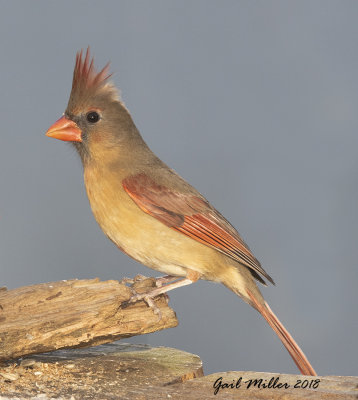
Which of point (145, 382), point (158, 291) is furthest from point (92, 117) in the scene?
point (145, 382)

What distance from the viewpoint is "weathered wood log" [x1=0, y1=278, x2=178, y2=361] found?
321 cm

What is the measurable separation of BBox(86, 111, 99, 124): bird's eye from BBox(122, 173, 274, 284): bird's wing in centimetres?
41

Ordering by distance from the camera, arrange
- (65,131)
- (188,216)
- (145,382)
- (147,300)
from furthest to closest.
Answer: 1. (65,131)
2. (188,216)
3. (147,300)
4. (145,382)

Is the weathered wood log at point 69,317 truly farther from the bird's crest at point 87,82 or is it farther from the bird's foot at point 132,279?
the bird's crest at point 87,82

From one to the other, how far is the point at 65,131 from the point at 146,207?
69 centimetres

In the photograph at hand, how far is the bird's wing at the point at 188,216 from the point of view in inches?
140

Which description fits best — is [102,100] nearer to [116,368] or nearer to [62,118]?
[62,118]

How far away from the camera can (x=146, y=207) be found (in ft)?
11.6

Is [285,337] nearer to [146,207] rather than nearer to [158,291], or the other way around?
[158,291]

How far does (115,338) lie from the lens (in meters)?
3.35

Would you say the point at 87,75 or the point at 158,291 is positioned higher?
the point at 87,75

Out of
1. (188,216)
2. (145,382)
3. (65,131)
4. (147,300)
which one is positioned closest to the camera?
(145,382)

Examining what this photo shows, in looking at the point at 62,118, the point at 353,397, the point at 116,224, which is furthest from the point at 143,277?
the point at 353,397

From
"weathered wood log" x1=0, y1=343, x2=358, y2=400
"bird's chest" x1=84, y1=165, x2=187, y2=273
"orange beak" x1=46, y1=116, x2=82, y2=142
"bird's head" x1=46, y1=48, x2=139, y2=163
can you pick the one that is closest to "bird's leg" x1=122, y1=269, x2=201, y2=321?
"bird's chest" x1=84, y1=165, x2=187, y2=273
